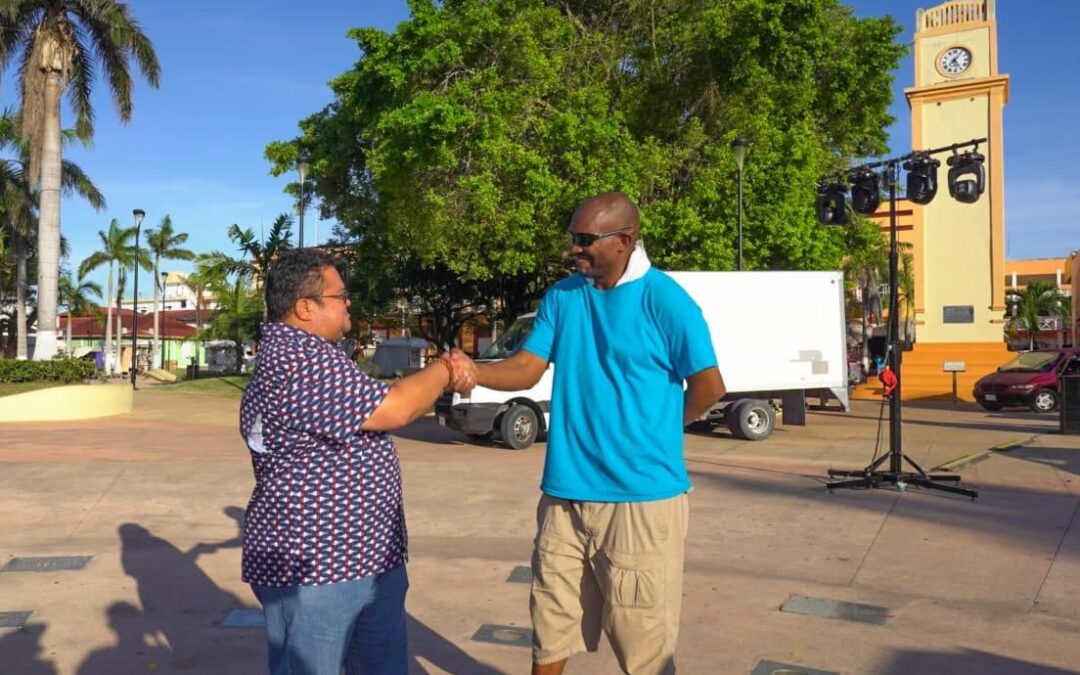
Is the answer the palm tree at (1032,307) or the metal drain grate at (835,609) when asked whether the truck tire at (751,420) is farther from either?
the palm tree at (1032,307)

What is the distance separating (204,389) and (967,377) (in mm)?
23900

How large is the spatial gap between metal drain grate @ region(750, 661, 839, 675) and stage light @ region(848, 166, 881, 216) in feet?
22.0

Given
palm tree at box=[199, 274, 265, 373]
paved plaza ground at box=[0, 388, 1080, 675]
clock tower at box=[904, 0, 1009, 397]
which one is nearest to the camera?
paved plaza ground at box=[0, 388, 1080, 675]

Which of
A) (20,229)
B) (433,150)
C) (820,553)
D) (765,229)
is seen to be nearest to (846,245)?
(765,229)

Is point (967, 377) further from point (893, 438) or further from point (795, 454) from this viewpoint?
point (893, 438)

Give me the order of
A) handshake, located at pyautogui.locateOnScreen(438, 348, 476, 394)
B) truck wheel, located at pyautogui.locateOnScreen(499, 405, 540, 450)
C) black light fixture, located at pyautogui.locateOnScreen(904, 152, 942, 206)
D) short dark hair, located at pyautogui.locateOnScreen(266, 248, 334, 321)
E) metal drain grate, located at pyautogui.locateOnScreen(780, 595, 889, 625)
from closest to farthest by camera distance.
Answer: short dark hair, located at pyautogui.locateOnScreen(266, 248, 334, 321) < handshake, located at pyautogui.locateOnScreen(438, 348, 476, 394) < metal drain grate, located at pyautogui.locateOnScreen(780, 595, 889, 625) < black light fixture, located at pyautogui.locateOnScreen(904, 152, 942, 206) < truck wheel, located at pyautogui.locateOnScreen(499, 405, 540, 450)

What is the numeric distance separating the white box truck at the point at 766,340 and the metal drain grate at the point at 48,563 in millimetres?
8245

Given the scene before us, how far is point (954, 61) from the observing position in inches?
1176

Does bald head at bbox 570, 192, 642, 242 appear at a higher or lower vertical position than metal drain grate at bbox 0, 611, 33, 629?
higher

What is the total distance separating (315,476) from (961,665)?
11.0ft

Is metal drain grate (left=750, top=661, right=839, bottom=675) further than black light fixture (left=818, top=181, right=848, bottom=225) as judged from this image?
No

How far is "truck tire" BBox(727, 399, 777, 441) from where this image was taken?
50.1 feet

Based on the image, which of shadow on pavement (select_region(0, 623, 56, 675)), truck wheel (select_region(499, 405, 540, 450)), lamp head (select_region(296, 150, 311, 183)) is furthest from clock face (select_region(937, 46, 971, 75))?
shadow on pavement (select_region(0, 623, 56, 675))

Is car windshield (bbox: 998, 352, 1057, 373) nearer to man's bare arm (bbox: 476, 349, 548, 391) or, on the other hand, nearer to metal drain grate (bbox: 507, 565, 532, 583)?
metal drain grate (bbox: 507, 565, 532, 583)
